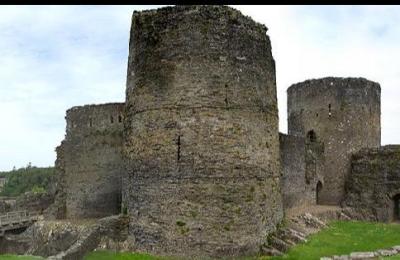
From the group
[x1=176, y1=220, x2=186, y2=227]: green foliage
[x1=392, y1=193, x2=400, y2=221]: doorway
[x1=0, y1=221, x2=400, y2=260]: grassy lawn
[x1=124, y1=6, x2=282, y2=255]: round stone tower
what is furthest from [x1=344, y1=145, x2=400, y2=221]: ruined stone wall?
[x1=176, y1=220, x2=186, y2=227]: green foliage

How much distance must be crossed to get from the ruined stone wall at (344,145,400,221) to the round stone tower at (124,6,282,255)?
12769mm

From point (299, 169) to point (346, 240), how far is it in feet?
20.4

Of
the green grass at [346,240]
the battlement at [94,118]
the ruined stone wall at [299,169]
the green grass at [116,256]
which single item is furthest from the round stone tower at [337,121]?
the green grass at [116,256]

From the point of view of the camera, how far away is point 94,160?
73.8 feet

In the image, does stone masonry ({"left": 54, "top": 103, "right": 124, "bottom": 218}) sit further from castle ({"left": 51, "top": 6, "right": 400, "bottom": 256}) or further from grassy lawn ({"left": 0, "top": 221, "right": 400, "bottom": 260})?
castle ({"left": 51, "top": 6, "right": 400, "bottom": 256})

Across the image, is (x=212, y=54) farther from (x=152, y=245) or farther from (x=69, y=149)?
(x=69, y=149)

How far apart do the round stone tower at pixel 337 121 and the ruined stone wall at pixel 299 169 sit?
2.92 feet

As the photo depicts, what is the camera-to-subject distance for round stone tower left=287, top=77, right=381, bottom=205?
2884cm

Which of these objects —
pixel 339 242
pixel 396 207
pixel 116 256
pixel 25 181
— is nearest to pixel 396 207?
pixel 396 207

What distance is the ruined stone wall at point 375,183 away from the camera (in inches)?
1037

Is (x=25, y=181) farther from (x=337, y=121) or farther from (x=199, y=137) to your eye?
(x=199, y=137)

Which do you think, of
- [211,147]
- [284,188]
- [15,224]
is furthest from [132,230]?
[15,224]

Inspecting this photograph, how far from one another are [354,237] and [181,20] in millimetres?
11257

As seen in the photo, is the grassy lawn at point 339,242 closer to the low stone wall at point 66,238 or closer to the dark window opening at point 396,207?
the low stone wall at point 66,238
